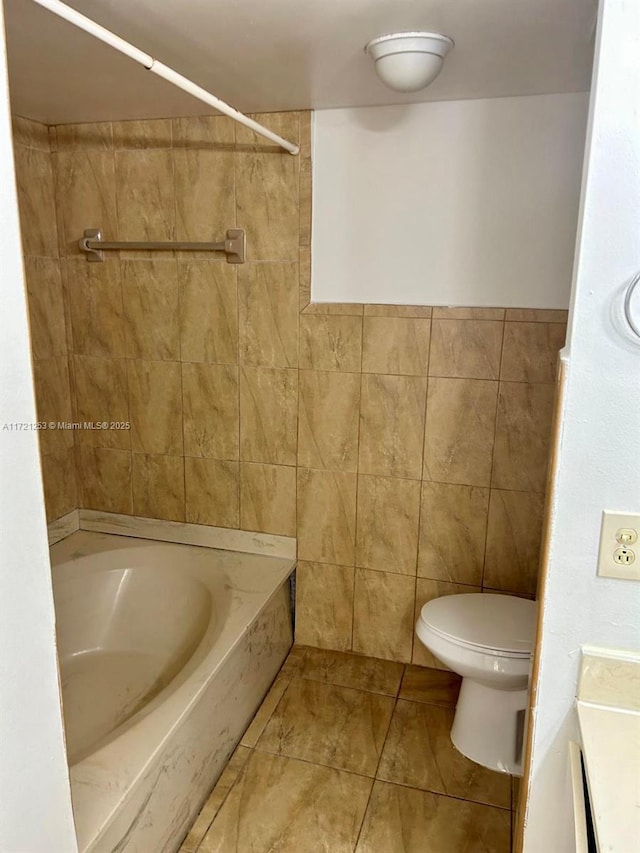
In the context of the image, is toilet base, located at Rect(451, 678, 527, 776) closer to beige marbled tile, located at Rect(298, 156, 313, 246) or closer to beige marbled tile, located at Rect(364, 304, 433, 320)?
beige marbled tile, located at Rect(364, 304, 433, 320)

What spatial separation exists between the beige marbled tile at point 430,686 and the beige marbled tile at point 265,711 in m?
0.44

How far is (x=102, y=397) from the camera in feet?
9.00

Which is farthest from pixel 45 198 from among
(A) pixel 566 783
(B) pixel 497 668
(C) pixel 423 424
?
(A) pixel 566 783

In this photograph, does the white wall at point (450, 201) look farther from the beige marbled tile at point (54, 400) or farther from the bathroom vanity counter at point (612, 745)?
Result: the bathroom vanity counter at point (612, 745)

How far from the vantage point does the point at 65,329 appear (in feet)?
8.95

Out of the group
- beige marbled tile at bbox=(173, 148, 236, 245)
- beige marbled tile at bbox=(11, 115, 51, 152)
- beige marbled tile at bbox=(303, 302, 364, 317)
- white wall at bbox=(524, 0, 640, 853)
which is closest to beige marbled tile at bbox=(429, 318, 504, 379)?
beige marbled tile at bbox=(303, 302, 364, 317)

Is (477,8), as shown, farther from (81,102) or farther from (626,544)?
(81,102)

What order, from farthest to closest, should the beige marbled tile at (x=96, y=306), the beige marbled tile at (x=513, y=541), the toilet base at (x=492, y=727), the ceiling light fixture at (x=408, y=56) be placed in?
the beige marbled tile at (x=96, y=306)
the beige marbled tile at (x=513, y=541)
the toilet base at (x=492, y=727)
the ceiling light fixture at (x=408, y=56)

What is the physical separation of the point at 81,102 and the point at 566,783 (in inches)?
94.8

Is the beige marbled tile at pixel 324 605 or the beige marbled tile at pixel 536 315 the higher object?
the beige marbled tile at pixel 536 315

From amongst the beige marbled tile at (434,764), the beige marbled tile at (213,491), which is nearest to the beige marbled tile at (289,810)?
the beige marbled tile at (434,764)

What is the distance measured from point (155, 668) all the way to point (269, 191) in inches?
70.4

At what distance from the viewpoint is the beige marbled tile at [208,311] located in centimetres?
246

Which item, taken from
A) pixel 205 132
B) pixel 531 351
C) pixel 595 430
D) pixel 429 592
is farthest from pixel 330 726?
pixel 205 132
